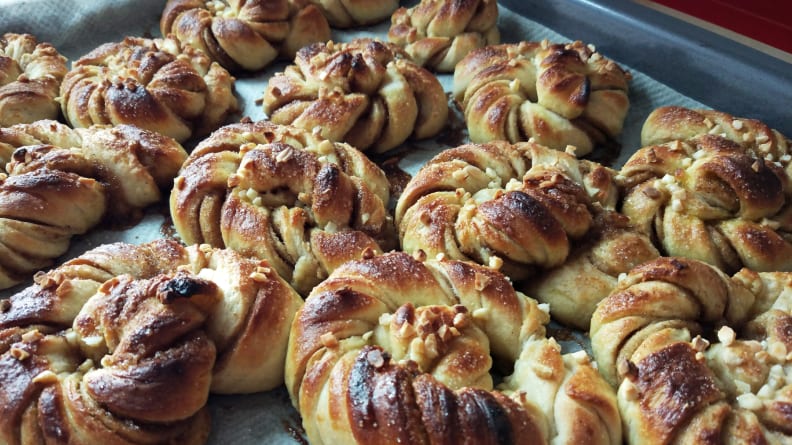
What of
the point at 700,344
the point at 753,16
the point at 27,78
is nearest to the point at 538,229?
the point at 700,344

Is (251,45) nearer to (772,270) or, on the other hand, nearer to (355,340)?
(355,340)

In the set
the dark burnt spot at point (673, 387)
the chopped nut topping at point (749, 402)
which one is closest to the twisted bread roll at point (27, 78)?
the dark burnt spot at point (673, 387)

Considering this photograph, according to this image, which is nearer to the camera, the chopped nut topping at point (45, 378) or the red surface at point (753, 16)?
the chopped nut topping at point (45, 378)

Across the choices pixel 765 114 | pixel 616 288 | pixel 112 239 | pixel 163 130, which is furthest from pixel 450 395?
pixel 765 114

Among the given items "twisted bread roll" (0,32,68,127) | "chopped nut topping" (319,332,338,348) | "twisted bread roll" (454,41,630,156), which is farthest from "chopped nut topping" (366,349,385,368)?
"twisted bread roll" (0,32,68,127)

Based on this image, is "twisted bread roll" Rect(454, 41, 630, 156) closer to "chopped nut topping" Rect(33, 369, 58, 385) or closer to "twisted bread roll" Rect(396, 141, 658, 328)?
"twisted bread roll" Rect(396, 141, 658, 328)

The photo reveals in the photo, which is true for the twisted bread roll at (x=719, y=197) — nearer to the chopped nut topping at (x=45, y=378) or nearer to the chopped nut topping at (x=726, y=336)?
the chopped nut topping at (x=726, y=336)
